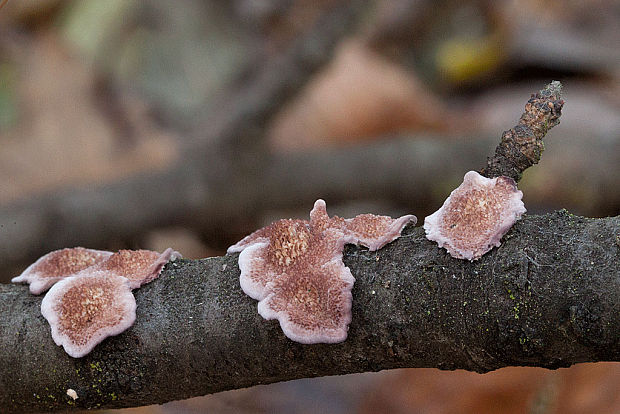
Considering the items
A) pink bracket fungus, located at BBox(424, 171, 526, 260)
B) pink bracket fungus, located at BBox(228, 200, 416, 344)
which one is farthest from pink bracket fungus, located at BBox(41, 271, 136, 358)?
pink bracket fungus, located at BBox(424, 171, 526, 260)

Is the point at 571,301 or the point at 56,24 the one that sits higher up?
the point at 56,24

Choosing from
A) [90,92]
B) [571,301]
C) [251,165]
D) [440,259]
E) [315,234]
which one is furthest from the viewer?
[90,92]

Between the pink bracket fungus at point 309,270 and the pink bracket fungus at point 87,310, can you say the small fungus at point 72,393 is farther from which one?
the pink bracket fungus at point 309,270

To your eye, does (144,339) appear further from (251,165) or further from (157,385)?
(251,165)

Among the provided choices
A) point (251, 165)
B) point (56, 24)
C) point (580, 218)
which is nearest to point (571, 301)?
point (580, 218)

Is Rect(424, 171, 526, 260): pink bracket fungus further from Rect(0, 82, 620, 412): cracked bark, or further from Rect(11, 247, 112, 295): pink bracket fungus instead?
Rect(11, 247, 112, 295): pink bracket fungus

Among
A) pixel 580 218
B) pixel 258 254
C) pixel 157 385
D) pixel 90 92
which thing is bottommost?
pixel 157 385
